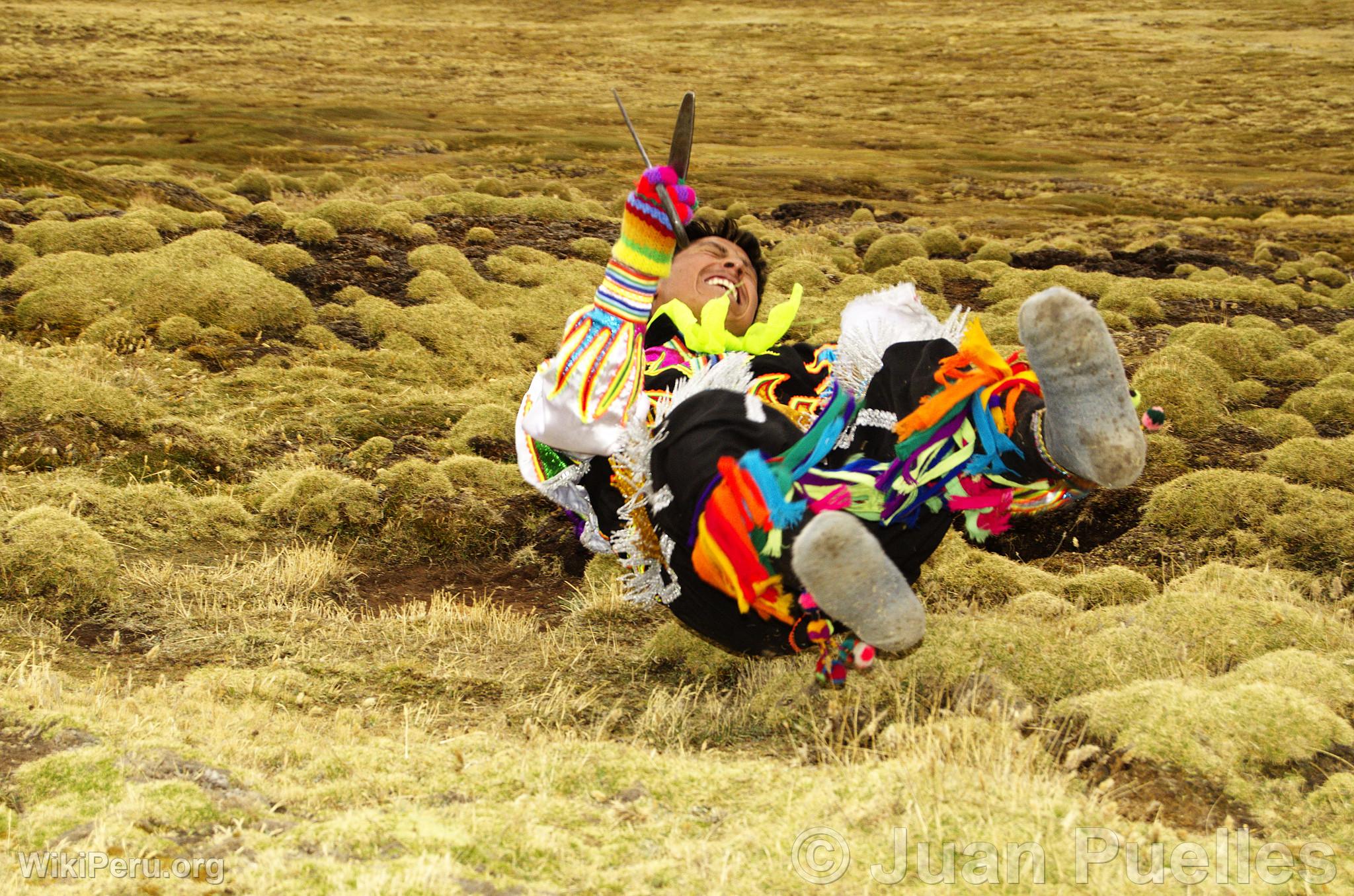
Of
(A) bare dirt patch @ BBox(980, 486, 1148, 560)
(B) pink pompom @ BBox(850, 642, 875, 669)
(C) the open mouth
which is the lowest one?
(A) bare dirt patch @ BBox(980, 486, 1148, 560)

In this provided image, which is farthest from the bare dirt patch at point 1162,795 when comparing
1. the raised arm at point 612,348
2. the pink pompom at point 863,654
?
the raised arm at point 612,348

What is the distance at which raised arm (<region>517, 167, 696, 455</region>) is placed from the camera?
3.82 m

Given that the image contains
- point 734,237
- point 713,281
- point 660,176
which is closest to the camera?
point 660,176

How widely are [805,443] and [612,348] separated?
901mm

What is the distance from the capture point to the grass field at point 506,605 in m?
2.78

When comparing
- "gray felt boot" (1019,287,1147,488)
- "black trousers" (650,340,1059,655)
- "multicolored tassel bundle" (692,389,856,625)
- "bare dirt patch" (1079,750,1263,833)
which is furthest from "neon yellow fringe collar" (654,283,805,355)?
"bare dirt patch" (1079,750,1263,833)

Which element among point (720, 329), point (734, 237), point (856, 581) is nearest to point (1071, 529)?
point (734, 237)

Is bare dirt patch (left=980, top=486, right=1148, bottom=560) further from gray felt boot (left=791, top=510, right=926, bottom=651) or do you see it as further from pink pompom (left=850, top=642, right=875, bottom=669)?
gray felt boot (left=791, top=510, right=926, bottom=651)

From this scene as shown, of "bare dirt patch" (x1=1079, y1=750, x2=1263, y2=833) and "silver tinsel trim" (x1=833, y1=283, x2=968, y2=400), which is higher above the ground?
"silver tinsel trim" (x1=833, y1=283, x2=968, y2=400)

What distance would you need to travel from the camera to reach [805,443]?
3.32 m

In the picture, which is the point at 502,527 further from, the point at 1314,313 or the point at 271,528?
the point at 1314,313

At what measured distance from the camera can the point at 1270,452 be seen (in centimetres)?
784

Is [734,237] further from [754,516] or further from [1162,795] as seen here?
[1162,795]

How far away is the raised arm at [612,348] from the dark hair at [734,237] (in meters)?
0.85
